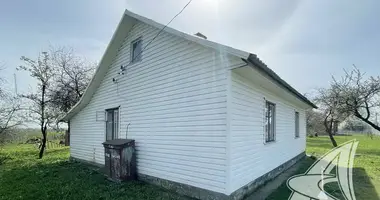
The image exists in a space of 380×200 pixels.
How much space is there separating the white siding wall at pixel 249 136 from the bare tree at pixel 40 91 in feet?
47.4

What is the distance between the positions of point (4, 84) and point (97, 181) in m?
12.0

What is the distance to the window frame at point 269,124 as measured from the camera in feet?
23.0

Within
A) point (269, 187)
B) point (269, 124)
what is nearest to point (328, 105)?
point (269, 124)

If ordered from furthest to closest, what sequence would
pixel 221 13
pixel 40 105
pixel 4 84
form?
1. pixel 40 105
2. pixel 4 84
3. pixel 221 13

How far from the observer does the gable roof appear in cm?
451

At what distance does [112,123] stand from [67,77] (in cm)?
1130

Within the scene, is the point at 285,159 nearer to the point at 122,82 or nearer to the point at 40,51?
the point at 122,82

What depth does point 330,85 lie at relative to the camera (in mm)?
15492

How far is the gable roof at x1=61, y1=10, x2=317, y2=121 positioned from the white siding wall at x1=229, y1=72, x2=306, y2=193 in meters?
0.60

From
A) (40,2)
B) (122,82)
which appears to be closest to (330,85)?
(122,82)

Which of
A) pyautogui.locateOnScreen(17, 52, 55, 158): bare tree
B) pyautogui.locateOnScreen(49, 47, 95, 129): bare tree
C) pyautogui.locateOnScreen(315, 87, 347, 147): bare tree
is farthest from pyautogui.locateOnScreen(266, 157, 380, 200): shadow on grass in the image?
pyautogui.locateOnScreen(49, 47, 95, 129): bare tree

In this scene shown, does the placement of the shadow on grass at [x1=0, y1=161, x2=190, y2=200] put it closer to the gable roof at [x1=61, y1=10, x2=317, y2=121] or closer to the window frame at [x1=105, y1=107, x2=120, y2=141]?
the window frame at [x1=105, y1=107, x2=120, y2=141]

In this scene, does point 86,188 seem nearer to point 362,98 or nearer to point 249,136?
point 249,136

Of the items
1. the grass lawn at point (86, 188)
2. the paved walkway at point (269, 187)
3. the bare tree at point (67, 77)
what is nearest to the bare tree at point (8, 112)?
the bare tree at point (67, 77)
